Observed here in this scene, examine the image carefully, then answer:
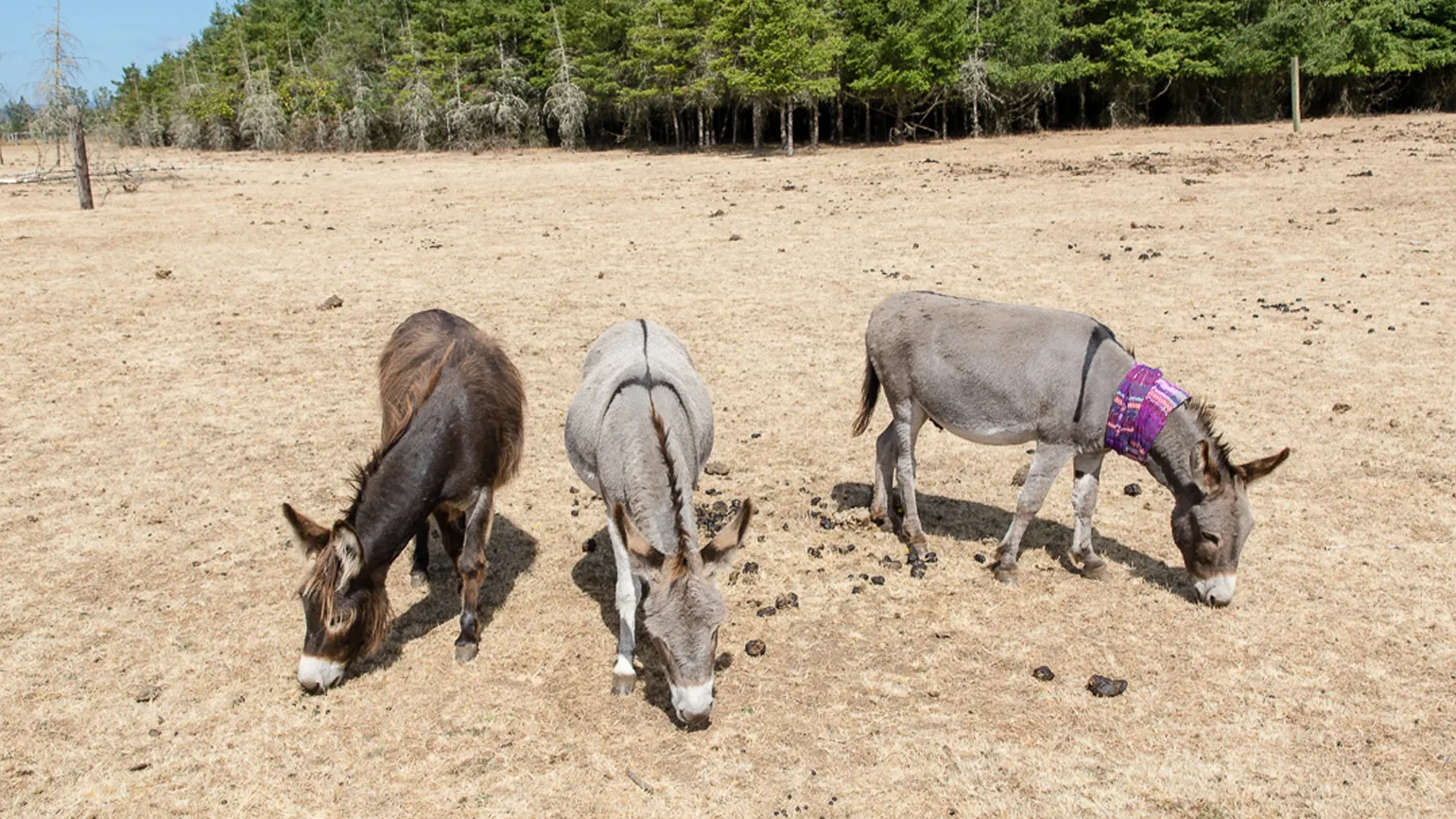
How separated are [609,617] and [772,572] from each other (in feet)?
4.65

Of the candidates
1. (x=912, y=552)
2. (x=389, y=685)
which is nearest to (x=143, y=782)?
(x=389, y=685)

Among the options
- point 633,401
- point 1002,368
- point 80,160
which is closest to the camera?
point 633,401

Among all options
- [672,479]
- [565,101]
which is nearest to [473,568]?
[672,479]

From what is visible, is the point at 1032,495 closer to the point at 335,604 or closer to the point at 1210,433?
the point at 1210,433

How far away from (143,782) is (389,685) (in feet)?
4.62

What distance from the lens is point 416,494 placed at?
5801 mm

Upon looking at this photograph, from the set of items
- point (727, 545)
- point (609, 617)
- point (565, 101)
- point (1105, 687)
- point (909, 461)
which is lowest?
point (1105, 687)

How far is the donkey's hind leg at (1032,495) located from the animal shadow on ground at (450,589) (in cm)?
392

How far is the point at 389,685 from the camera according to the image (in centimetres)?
601

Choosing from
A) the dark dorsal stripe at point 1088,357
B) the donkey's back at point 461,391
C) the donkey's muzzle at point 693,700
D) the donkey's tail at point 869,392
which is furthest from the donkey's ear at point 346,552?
the dark dorsal stripe at point 1088,357

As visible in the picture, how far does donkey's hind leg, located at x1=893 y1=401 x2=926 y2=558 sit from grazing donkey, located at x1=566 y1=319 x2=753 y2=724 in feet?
5.97

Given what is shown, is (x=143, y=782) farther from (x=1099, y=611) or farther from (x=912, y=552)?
(x=1099, y=611)

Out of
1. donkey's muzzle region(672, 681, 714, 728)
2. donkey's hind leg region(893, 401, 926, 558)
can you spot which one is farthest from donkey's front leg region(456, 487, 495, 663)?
donkey's hind leg region(893, 401, 926, 558)

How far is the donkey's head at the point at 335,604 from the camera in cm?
548
